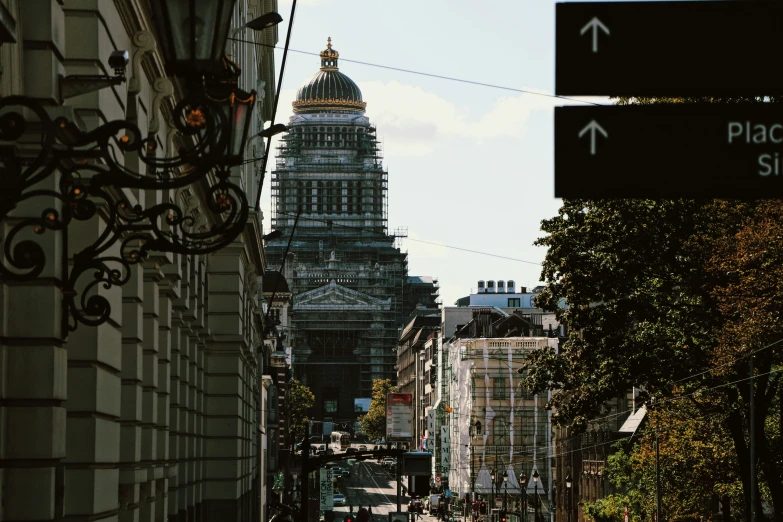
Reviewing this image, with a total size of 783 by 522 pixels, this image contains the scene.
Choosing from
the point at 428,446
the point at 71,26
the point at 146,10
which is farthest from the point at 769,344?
the point at 428,446

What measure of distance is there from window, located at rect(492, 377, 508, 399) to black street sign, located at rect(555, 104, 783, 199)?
11609 centimetres

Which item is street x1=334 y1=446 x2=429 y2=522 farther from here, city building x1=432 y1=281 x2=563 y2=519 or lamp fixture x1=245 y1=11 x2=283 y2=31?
lamp fixture x1=245 y1=11 x2=283 y2=31

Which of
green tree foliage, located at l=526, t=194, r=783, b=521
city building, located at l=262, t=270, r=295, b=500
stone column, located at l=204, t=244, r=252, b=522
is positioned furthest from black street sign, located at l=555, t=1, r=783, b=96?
city building, located at l=262, t=270, r=295, b=500

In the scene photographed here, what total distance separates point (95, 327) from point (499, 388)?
11149 cm

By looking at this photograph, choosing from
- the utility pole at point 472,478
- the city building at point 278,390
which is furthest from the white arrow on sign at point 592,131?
the utility pole at point 472,478

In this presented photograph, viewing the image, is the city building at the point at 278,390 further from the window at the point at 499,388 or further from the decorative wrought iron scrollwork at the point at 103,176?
the decorative wrought iron scrollwork at the point at 103,176

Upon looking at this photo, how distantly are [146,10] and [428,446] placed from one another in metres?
154

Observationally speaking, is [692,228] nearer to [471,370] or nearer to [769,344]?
[769,344]

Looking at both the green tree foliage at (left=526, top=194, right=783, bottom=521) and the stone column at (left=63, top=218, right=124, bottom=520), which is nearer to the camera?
the stone column at (left=63, top=218, right=124, bottom=520)

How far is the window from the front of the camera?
125312mm

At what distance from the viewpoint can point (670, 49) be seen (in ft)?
31.5

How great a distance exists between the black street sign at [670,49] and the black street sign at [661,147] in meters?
0.15

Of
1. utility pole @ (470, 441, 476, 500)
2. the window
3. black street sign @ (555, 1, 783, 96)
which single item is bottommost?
utility pole @ (470, 441, 476, 500)

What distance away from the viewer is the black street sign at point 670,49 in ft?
31.5
